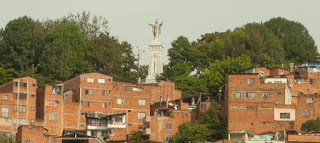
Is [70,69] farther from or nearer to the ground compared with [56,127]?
farther from the ground

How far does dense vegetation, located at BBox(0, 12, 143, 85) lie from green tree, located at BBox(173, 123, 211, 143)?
713 inches

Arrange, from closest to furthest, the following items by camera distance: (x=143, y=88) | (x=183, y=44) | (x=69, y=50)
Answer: (x=143, y=88) → (x=69, y=50) → (x=183, y=44)

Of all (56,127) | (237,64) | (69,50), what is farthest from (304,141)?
(69,50)

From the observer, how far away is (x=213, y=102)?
3693 inches

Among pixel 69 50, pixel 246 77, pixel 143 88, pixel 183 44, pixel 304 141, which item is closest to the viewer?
pixel 304 141

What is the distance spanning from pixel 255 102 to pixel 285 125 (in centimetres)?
366

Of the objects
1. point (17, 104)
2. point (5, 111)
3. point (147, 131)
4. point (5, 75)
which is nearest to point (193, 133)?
point (147, 131)

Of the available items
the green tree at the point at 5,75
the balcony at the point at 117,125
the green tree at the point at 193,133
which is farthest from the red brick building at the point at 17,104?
the green tree at the point at 193,133

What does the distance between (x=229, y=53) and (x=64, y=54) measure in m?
21.3

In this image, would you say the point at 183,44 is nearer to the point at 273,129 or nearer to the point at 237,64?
the point at 237,64

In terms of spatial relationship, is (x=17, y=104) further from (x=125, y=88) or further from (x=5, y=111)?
(x=125, y=88)

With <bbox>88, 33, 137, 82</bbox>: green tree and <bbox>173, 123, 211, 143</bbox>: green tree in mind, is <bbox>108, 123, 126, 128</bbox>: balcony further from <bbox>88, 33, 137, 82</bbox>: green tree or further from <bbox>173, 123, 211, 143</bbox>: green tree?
<bbox>88, 33, 137, 82</bbox>: green tree

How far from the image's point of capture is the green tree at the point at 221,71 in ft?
330

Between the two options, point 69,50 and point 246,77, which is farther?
point 69,50
